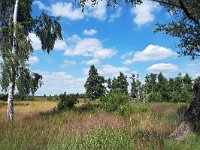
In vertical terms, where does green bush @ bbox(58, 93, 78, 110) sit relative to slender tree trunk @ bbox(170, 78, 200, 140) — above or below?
above

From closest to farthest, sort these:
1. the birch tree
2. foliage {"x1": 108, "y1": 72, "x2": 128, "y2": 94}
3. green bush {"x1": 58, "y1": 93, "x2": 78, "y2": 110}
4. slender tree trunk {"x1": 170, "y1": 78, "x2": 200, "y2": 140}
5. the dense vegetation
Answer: slender tree trunk {"x1": 170, "y1": 78, "x2": 200, "y2": 140} < the birch tree < green bush {"x1": 58, "y1": 93, "x2": 78, "y2": 110} < the dense vegetation < foliage {"x1": 108, "y1": 72, "x2": 128, "y2": 94}

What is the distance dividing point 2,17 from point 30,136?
2023 cm

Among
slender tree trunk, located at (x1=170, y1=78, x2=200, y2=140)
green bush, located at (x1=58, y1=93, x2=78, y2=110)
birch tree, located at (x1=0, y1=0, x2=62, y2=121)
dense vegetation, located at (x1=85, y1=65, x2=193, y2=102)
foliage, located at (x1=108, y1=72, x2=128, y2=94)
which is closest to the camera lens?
slender tree trunk, located at (x1=170, y1=78, x2=200, y2=140)

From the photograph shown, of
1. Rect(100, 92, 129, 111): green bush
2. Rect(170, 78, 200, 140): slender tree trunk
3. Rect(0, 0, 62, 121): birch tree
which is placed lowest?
Rect(170, 78, 200, 140): slender tree trunk

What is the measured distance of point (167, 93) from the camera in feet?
307

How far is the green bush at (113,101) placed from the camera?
88.2 feet

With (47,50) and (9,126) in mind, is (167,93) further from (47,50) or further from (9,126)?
(9,126)

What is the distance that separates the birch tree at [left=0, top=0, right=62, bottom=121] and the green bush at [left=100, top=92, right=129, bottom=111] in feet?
17.0

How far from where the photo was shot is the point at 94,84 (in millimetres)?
90688

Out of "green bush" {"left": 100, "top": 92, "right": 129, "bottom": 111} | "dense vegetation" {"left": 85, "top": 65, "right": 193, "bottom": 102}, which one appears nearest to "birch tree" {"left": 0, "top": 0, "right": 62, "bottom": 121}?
"green bush" {"left": 100, "top": 92, "right": 129, "bottom": 111}

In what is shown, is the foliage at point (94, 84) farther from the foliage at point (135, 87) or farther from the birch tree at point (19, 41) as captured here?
the birch tree at point (19, 41)

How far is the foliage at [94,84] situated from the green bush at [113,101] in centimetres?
6015

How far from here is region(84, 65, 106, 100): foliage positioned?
89.3m

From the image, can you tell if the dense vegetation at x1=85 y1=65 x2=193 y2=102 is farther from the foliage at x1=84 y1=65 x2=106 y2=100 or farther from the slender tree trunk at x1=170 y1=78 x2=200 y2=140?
the slender tree trunk at x1=170 y1=78 x2=200 y2=140
